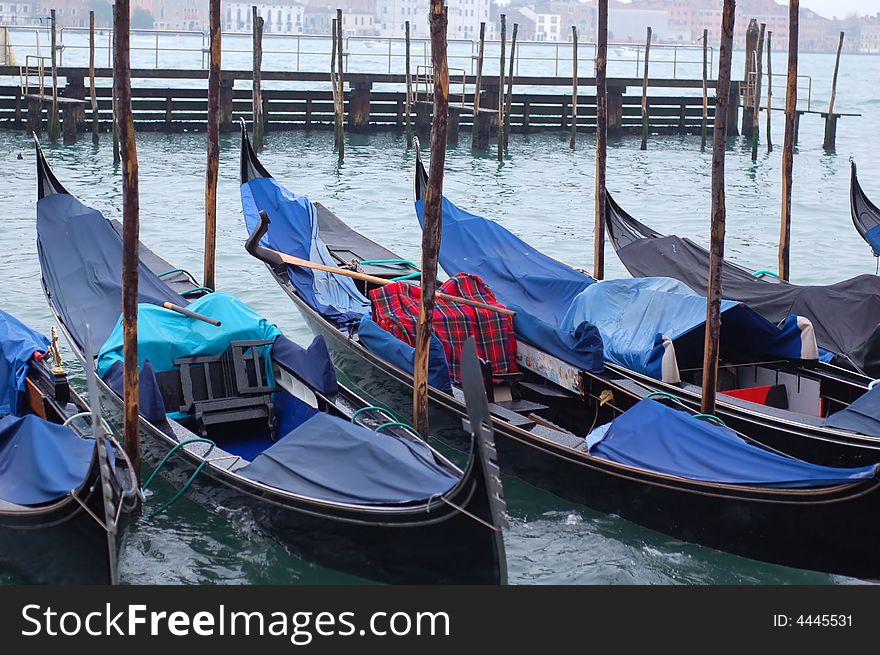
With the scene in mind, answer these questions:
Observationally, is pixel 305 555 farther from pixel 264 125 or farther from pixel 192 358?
pixel 264 125

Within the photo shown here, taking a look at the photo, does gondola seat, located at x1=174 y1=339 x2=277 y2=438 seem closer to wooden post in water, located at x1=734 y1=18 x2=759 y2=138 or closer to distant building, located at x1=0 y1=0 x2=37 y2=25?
wooden post in water, located at x1=734 y1=18 x2=759 y2=138

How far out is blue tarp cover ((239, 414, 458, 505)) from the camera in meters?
4.18

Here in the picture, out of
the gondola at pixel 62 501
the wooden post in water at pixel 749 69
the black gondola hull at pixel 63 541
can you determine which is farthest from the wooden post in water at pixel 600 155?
the wooden post in water at pixel 749 69

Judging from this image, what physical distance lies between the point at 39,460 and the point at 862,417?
3276 mm

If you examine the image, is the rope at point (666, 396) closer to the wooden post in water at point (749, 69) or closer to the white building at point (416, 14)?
the wooden post in water at point (749, 69)

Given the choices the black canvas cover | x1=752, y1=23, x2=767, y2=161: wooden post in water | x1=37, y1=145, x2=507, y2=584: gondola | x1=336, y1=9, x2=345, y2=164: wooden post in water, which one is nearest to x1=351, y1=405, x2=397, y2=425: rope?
x1=37, y1=145, x2=507, y2=584: gondola

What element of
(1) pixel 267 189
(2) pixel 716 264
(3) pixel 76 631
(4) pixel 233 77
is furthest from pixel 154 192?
(3) pixel 76 631

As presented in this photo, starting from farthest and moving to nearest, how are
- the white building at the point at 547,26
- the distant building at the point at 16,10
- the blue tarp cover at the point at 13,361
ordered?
the white building at the point at 547,26 → the distant building at the point at 16,10 → the blue tarp cover at the point at 13,361

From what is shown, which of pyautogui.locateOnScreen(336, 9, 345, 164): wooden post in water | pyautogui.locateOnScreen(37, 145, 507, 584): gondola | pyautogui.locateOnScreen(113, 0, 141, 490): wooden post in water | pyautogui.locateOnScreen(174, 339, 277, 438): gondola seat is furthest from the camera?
pyautogui.locateOnScreen(336, 9, 345, 164): wooden post in water

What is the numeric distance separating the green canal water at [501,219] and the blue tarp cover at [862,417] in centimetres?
66

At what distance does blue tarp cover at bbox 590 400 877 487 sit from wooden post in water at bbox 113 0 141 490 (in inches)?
74.1

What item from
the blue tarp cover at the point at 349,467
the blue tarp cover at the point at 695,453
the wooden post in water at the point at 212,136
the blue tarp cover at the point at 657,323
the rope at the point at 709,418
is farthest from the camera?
the wooden post in water at the point at 212,136

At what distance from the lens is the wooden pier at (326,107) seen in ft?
57.1

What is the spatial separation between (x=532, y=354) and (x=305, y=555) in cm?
184
